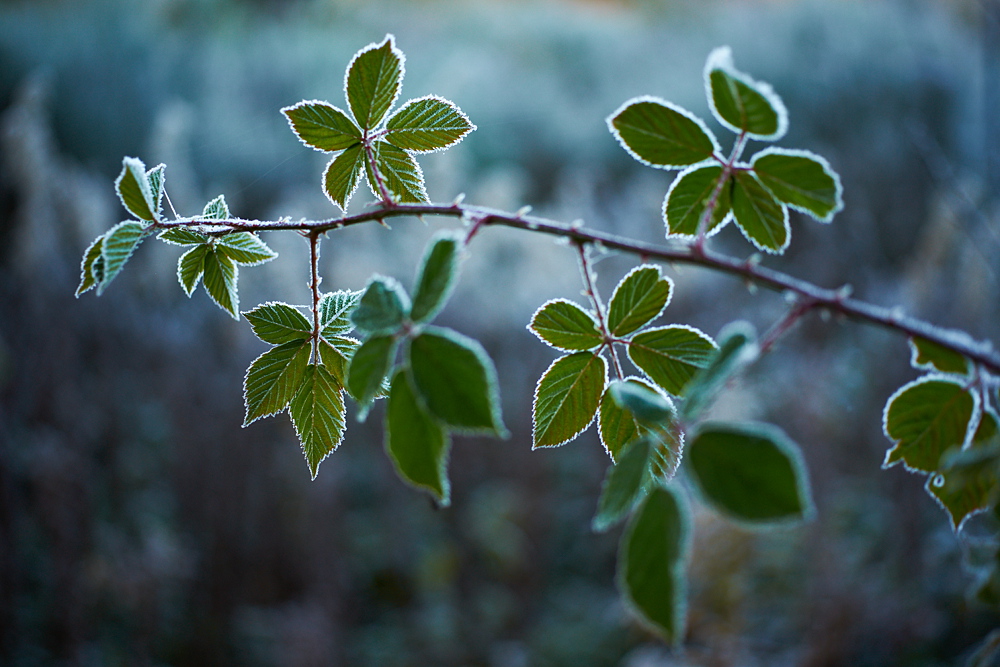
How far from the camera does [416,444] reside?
0.84 ft

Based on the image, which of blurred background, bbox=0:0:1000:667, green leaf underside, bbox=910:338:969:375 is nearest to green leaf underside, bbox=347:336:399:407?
green leaf underside, bbox=910:338:969:375

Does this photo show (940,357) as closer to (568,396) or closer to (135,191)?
(568,396)

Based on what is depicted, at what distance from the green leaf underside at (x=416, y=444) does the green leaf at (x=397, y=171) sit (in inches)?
5.4

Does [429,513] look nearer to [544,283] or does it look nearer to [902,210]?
[544,283]

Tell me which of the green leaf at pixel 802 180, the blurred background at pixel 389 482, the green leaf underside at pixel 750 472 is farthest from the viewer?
the blurred background at pixel 389 482

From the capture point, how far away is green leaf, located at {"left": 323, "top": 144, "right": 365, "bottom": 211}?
366 mm

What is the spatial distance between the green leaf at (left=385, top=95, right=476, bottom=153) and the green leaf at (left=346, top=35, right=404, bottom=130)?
1cm

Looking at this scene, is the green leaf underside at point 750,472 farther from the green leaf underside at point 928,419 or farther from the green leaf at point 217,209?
the green leaf at point 217,209

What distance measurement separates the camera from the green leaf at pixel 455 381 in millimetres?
240

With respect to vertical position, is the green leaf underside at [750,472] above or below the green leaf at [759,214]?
below

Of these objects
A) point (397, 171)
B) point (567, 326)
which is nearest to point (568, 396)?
point (567, 326)

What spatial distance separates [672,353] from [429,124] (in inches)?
6.4

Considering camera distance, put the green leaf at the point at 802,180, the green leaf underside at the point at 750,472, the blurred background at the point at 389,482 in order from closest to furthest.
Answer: the green leaf underside at the point at 750,472 → the green leaf at the point at 802,180 → the blurred background at the point at 389,482

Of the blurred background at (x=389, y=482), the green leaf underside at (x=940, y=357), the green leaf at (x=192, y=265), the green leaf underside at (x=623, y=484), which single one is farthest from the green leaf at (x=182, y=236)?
the blurred background at (x=389, y=482)
